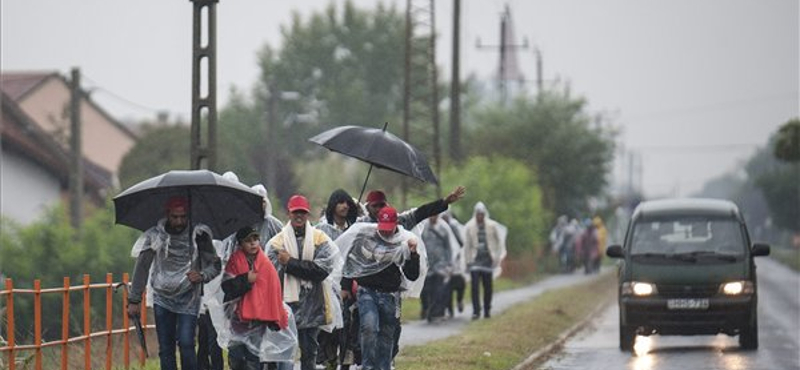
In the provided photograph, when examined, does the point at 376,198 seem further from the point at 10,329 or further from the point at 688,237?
the point at 688,237

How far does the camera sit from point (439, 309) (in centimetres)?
2891

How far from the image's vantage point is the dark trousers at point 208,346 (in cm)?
1639

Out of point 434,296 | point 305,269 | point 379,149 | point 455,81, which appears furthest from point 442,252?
point 455,81

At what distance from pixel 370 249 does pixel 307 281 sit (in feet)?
3.22

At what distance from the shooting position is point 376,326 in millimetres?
16453

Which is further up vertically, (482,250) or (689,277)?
(482,250)

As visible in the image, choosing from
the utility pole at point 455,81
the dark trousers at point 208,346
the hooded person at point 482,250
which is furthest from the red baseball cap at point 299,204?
the utility pole at point 455,81

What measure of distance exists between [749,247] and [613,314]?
12359mm

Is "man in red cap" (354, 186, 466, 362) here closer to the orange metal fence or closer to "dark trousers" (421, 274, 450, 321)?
the orange metal fence

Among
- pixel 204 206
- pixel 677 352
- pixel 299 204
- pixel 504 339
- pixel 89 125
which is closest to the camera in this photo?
pixel 204 206

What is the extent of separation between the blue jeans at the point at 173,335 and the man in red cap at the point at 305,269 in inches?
35.0

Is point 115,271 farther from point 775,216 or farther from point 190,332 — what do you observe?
point 775,216

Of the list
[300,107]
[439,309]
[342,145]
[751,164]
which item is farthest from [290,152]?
[751,164]

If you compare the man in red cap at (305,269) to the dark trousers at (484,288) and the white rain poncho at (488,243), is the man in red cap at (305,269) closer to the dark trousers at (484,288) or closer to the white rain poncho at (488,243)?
the dark trousers at (484,288)
